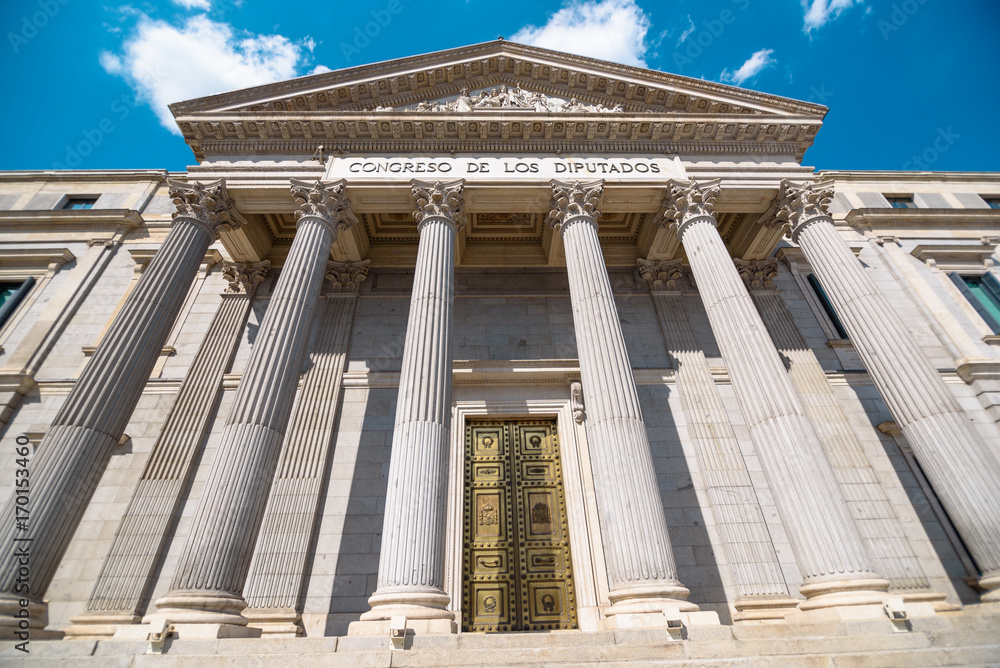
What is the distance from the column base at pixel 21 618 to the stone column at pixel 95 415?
0.05 feet

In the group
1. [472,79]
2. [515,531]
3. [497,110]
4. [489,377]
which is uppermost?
[472,79]

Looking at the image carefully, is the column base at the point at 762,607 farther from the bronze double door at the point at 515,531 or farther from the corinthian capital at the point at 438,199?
the corinthian capital at the point at 438,199

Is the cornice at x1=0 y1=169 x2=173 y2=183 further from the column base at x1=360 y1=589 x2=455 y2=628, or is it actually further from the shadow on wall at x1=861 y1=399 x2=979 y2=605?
the shadow on wall at x1=861 y1=399 x2=979 y2=605

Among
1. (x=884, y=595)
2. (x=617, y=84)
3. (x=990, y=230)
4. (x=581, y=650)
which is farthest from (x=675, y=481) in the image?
(x=990, y=230)

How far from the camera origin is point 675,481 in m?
13.4

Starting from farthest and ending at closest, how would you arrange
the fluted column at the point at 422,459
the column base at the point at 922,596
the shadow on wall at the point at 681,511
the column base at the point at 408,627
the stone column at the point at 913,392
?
1. the shadow on wall at the point at 681,511
2. the column base at the point at 922,596
3. the stone column at the point at 913,392
4. the fluted column at the point at 422,459
5. the column base at the point at 408,627

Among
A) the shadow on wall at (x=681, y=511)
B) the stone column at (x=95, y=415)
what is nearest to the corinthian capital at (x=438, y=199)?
the stone column at (x=95, y=415)

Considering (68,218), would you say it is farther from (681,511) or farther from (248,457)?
(681,511)

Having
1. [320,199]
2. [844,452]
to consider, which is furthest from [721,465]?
[320,199]

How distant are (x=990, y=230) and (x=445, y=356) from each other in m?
22.8

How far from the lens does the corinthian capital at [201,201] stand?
13.2 m

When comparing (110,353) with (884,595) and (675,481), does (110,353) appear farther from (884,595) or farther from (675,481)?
(884,595)

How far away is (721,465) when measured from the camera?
1358 centimetres

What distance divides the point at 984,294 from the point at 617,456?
1808 centimetres
